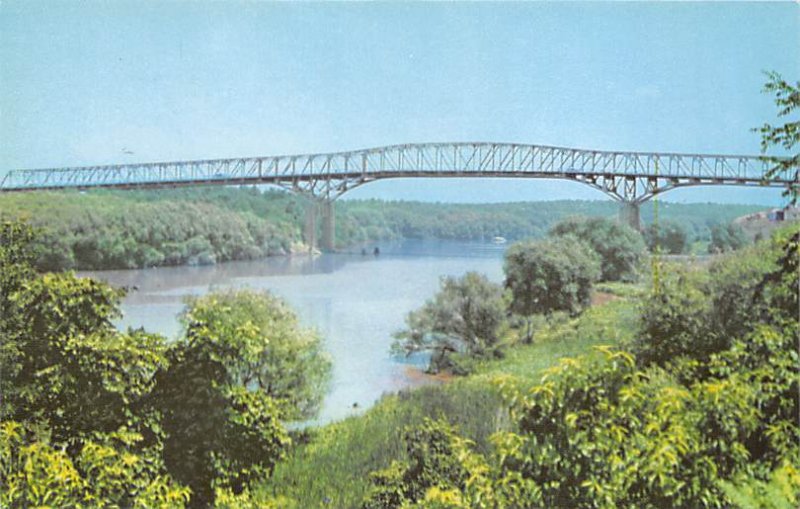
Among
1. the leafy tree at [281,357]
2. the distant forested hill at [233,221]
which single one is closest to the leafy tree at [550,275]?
the distant forested hill at [233,221]

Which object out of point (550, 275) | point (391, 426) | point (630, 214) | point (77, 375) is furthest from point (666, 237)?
point (77, 375)

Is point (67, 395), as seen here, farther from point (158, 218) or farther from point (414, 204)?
point (414, 204)

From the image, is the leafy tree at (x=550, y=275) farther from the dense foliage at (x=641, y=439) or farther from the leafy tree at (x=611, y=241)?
the dense foliage at (x=641, y=439)

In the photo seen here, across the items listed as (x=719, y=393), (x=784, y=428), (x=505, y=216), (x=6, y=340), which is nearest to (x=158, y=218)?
(x=6, y=340)

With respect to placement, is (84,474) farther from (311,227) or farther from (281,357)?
(311,227)

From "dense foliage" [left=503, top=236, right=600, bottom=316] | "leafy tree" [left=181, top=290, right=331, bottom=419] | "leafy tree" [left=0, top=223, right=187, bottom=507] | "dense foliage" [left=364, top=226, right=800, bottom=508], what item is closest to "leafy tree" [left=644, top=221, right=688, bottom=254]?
"dense foliage" [left=503, top=236, right=600, bottom=316]

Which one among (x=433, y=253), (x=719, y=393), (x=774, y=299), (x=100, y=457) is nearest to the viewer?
Result: (x=719, y=393)
